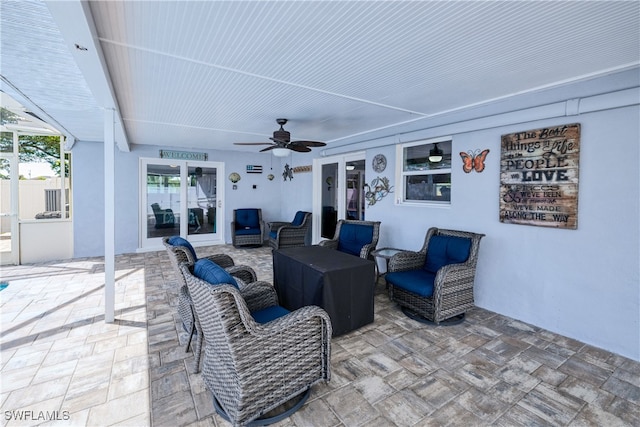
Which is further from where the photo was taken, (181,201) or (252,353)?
(181,201)

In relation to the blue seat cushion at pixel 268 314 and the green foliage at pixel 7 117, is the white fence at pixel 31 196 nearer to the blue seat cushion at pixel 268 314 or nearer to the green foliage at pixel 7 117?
the green foliage at pixel 7 117

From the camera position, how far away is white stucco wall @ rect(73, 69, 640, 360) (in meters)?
2.46

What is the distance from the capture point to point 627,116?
2.44 meters

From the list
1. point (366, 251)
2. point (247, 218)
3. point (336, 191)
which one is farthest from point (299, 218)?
point (366, 251)

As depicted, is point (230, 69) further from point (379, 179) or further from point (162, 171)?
point (162, 171)

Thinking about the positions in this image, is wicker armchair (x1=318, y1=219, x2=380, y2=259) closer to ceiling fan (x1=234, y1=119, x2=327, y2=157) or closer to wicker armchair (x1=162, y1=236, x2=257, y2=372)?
ceiling fan (x1=234, y1=119, x2=327, y2=157)

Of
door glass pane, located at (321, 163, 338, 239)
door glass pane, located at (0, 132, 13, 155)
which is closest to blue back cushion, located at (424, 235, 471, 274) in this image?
door glass pane, located at (321, 163, 338, 239)

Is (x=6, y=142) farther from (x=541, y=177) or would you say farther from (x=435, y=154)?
(x=541, y=177)

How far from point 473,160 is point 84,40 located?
3810 mm

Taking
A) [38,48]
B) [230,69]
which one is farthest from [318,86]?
[38,48]

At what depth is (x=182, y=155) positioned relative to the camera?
22.4ft

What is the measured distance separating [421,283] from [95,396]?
287cm

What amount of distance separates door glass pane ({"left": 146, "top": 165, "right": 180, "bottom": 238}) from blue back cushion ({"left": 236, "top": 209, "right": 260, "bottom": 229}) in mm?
1414

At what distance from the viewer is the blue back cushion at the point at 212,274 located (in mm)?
1737
